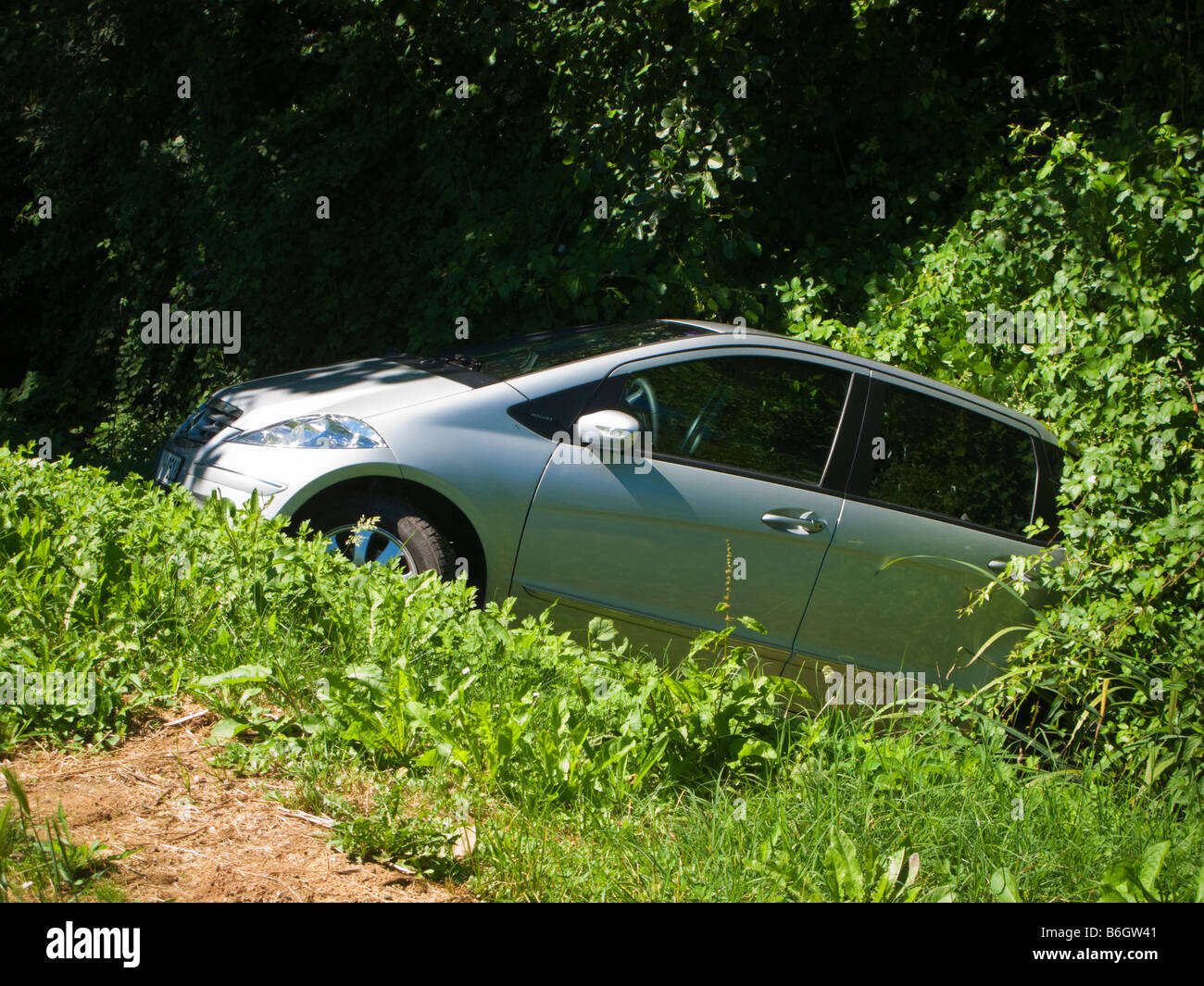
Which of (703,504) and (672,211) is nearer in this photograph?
(703,504)

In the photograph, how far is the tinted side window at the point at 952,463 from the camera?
16.3 ft

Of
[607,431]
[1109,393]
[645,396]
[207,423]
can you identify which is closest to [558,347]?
[645,396]

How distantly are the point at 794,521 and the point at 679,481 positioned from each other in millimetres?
522

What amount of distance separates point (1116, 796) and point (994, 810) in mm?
812

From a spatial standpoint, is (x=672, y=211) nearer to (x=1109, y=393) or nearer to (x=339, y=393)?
(x=1109, y=393)

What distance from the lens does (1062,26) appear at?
320 inches

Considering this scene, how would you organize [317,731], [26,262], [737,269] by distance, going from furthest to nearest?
[26,262], [737,269], [317,731]

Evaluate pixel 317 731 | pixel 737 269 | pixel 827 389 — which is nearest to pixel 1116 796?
pixel 827 389

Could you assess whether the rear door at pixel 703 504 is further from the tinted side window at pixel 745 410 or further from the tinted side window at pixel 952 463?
the tinted side window at pixel 952 463

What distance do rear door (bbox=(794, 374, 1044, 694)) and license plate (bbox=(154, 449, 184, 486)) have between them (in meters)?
2.82

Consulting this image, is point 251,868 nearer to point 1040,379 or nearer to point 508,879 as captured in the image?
point 508,879

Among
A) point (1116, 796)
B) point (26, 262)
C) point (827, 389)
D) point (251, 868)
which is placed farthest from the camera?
point (26, 262)

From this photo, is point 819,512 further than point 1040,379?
No

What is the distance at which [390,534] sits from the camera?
4453 millimetres
